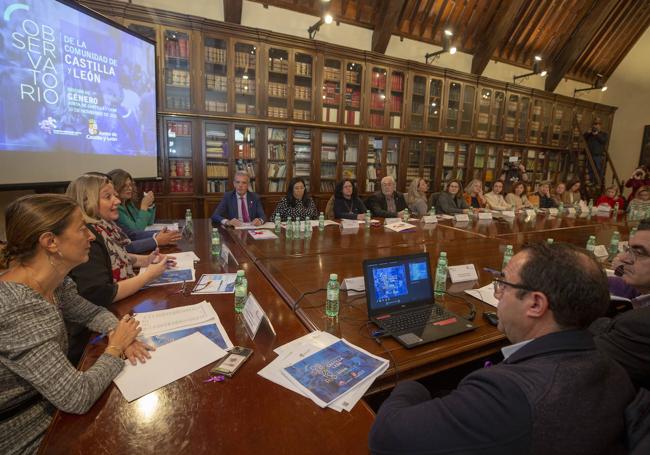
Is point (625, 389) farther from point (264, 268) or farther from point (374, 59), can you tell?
point (374, 59)

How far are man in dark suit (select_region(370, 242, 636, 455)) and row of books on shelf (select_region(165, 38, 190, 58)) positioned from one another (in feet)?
15.6

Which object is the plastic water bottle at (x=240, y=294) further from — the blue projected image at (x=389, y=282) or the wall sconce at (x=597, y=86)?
the wall sconce at (x=597, y=86)

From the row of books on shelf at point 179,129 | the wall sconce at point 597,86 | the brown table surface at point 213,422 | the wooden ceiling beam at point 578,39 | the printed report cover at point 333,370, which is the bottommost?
the brown table surface at point 213,422

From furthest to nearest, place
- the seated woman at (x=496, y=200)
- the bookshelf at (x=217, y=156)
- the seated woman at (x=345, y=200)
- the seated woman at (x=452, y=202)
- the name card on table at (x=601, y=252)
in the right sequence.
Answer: the seated woman at (x=496, y=200) < the bookshelf at (x=217, y=156) < the seated woman at (x=452, y=202) < the seated woman at (x=345, y=200) < the name card on table at (x=601, y=252)

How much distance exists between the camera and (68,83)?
8.90 ft

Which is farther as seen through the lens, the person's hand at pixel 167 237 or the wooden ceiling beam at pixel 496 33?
the wooden ceiling beam at pixel 496 33

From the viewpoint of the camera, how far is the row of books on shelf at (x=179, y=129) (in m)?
4.41

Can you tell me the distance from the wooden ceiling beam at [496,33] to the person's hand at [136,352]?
682 centimetres

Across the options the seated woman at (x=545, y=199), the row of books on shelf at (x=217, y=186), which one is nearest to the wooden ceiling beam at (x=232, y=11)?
the row of books on shelf at (x=217, y=186)

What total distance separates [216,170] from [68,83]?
2.14 metres

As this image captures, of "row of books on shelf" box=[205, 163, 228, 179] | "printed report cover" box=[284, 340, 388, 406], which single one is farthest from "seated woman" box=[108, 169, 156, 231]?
"printed report cover" box=[284, 340, 388, 406]

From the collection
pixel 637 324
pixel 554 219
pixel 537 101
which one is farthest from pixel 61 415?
pixel 537 101

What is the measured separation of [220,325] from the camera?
1226mm

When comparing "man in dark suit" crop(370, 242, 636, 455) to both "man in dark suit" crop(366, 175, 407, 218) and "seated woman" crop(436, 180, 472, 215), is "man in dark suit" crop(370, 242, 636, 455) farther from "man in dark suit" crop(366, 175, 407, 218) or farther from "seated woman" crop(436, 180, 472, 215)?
"seated woman" crop(436, 180, 472, 215)
